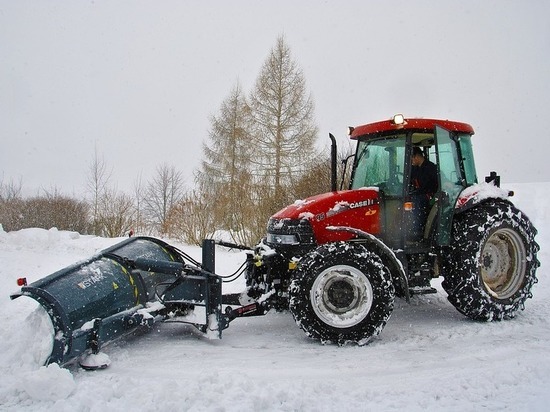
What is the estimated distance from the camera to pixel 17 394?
10.4ft

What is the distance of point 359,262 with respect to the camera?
14.7 ft

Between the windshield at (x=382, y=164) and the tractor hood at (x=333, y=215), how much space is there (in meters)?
0.25

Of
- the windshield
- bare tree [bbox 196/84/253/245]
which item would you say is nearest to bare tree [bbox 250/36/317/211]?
bare tree [bbox 196/84/253/245]

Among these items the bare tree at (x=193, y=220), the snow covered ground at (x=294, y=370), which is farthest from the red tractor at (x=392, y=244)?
the bare tree at (x=193, y=220)

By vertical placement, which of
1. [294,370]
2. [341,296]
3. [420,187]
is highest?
[420,187]

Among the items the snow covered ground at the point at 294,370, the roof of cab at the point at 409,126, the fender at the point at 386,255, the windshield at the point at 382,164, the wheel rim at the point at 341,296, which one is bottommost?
the snow covered ground at the point at 294,370

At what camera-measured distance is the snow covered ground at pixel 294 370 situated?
10.2ft

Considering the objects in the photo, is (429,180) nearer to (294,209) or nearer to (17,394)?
(294,209)

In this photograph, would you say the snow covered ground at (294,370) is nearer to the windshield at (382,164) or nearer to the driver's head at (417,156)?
the windshield at (382,164)

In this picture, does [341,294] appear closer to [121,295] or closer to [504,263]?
[121,295]

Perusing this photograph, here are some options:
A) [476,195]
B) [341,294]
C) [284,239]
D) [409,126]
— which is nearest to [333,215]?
[284,239]

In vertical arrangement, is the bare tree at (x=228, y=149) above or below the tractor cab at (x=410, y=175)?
above

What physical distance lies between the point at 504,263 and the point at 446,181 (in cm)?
123

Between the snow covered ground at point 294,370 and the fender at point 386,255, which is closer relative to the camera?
the snow covered ground at point 294,370
